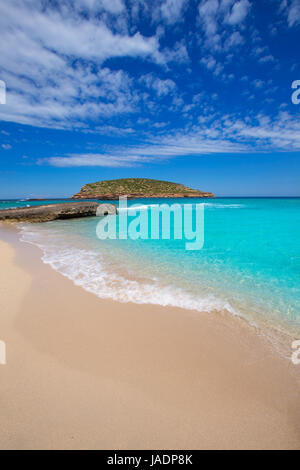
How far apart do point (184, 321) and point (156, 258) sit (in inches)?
148

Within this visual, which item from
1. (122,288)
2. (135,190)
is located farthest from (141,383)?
(135,190)

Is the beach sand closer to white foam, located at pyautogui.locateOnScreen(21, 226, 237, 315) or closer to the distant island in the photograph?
white foam, located at pyautogui.locateOnScreen(21, 226, 237, 315)

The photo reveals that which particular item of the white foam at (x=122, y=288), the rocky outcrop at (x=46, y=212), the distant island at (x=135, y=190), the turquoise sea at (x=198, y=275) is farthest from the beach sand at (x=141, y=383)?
the distant island at (x=135, y=190)

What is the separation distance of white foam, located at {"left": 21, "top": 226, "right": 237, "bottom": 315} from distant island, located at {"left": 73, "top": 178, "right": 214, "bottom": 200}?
76.8 metres

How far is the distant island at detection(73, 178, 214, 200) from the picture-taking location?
86.4m

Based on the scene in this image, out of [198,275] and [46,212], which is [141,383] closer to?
[198,275]

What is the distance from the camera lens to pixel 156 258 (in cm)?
721

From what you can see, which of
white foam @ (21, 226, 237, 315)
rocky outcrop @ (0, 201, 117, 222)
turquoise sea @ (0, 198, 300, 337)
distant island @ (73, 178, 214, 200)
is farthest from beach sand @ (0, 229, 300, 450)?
distant island @ (73, 178, 214, 200)

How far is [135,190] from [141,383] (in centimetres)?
9509

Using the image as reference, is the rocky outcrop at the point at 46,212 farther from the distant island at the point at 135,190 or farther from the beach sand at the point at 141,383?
the distant island at the point at 135,190

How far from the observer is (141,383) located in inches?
92.4

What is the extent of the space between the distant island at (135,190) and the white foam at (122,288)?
7678cm

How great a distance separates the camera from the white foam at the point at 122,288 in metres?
4.13
